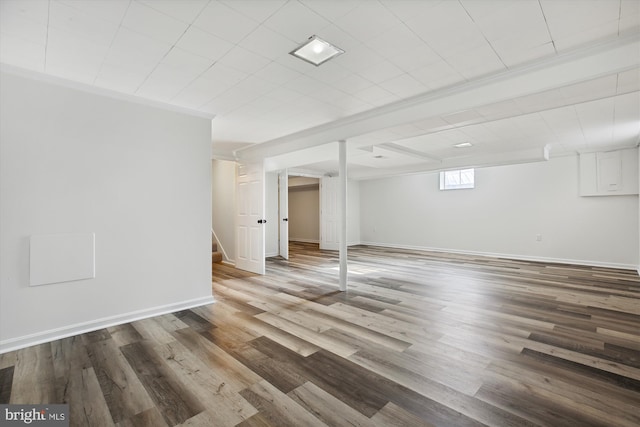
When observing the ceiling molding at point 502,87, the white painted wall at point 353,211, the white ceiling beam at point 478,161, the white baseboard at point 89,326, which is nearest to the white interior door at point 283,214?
the white ceiling beam at point 478,161

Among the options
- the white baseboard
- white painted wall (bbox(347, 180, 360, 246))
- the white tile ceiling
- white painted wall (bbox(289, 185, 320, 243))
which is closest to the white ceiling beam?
white painted wall (bbox(347, 180, 360, 246))

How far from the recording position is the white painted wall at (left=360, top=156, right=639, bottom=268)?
6.01 meters

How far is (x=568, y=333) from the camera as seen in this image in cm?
278

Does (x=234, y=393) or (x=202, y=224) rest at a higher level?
(x=202, y=224)

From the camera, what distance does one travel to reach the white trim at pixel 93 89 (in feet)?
8.43

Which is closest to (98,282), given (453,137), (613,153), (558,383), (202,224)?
(202,224)

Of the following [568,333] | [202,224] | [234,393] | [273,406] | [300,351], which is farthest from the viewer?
[202,224]

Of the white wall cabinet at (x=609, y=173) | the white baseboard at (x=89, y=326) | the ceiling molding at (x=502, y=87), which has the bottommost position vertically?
the white baseboard at (x=89, y=326)

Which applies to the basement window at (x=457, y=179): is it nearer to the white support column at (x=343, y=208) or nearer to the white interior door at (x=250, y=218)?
the white support column at (x=343, y=208)

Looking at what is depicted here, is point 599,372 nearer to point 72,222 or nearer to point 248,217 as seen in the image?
point 72,222

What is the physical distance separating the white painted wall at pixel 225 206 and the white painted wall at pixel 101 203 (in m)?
2.95

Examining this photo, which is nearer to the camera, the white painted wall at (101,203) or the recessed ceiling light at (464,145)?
the white painted wall at (101,203)

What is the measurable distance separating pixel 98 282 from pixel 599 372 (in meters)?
4.34

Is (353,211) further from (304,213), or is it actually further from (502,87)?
(502,87)
